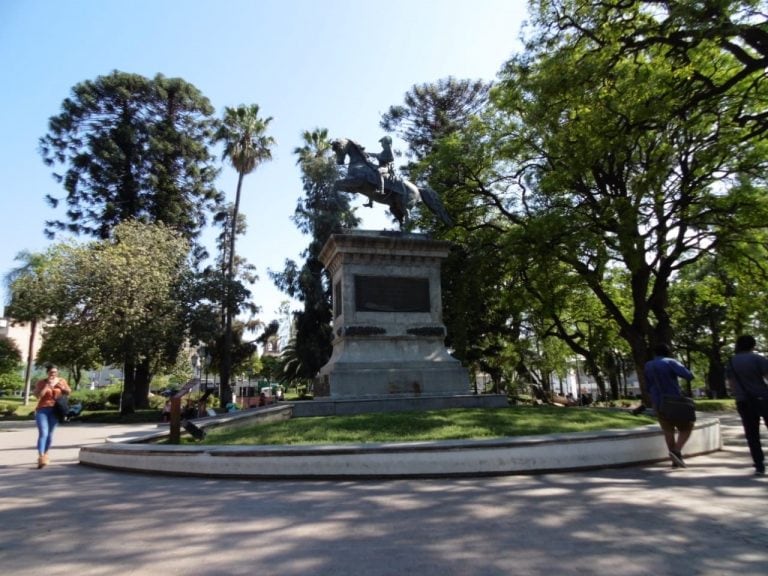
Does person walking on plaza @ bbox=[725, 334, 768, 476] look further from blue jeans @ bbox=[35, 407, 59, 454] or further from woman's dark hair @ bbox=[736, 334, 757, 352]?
blue jeans @ bbox=[35, 407, 59, 454]

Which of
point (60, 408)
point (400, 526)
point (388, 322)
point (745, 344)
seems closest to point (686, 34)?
point (745, 344)

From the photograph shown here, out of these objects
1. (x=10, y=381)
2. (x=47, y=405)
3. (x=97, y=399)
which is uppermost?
(x=10, y=381)

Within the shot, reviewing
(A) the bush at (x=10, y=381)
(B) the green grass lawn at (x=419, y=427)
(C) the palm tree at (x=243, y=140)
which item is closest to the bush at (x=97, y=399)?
(C) the palm tree at (x=243, y=140)

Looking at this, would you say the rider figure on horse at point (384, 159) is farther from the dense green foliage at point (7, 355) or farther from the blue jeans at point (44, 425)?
the dense green foliage at point (7, 355)

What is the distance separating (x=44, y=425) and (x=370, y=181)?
9.55m

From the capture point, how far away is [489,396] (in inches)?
504

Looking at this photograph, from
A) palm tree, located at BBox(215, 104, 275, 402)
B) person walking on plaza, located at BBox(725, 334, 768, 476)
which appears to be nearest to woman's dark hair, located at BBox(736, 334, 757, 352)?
person walking on plaza, located at BBox(725, 334, 768, 476)

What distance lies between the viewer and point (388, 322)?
13.8m

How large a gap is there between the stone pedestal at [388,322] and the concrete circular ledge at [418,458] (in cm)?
515

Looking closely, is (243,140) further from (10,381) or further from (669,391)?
(10,381)

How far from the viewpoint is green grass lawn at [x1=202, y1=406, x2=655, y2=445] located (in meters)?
8.39

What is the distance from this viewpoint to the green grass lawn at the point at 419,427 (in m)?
8.39

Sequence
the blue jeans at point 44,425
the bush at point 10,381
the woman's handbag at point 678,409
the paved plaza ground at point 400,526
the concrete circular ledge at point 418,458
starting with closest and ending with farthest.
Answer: the paved plaza ground at point 400,526
the concrete circular ledge at point 418,458
the woman's handbag at point 678,409
the blue jeans at point 44,425
the bush at point 10,381

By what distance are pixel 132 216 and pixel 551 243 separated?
28.8 m
